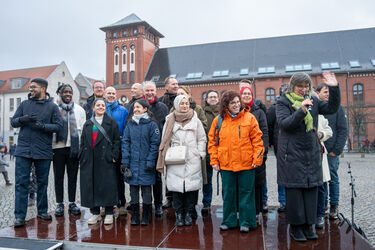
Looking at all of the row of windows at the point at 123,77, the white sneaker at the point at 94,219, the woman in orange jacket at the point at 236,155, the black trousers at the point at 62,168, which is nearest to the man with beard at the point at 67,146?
the black trousers at the point at 62,168

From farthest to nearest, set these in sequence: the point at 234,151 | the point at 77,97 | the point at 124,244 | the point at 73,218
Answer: the point at 77,97
the point at 73,218
the point at 234,151
the point at 124,244

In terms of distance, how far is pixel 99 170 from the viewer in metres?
4.55

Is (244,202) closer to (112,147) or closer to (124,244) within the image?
(124,244)

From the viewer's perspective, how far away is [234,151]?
12.8 ft

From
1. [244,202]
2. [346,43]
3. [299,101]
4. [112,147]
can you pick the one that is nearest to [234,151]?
[244,202]

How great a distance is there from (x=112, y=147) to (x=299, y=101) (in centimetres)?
279

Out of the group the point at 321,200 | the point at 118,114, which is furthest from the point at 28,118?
the point at 321,200

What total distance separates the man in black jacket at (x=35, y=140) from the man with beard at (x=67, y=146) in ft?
0.75

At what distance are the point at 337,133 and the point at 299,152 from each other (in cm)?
156

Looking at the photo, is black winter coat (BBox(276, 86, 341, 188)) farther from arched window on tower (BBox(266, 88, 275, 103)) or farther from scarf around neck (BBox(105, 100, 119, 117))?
arched window on tower (BBox(266, 88, 275, 103))

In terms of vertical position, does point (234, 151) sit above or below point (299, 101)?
below

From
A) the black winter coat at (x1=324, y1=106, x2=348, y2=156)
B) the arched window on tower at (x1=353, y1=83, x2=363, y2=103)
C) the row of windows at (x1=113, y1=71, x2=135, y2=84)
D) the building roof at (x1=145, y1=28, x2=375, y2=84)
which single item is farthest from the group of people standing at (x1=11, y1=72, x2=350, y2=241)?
the row of windows at (x1=113, y1=71, x2=135, y2=84)

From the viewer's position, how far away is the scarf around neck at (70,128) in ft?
16.0

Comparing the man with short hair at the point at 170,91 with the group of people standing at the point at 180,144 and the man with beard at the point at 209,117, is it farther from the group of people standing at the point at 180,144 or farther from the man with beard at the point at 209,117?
the man with beard at the point at 209,117
